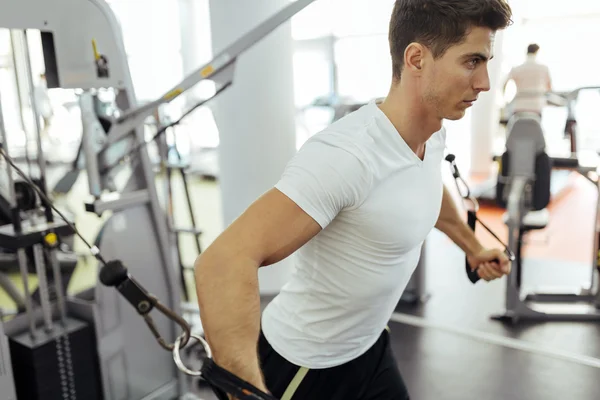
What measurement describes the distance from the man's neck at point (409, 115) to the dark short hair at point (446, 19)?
97mm

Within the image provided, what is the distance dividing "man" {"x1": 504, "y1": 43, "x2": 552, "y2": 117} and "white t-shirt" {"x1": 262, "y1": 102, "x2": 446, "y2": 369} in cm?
286

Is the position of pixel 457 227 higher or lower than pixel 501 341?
higher

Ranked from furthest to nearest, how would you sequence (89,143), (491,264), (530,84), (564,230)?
(564,230), (530,84), (89,143), (491,264)

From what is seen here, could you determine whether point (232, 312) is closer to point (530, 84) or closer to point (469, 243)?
point (469, 243)

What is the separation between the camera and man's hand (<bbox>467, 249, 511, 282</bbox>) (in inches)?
54.6

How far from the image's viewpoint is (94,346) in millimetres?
1991

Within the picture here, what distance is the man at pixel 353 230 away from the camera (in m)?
0.83

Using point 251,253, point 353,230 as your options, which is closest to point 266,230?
point 251,253

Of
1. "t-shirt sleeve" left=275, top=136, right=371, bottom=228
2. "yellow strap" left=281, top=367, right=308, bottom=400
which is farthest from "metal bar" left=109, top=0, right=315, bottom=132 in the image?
"yellow strap" left=281, top=367, right=308, bottom=400

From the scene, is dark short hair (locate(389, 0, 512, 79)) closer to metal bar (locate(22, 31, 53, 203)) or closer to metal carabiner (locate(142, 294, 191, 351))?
Answer: metal carabiner (locate(142, 294, 191, 351))

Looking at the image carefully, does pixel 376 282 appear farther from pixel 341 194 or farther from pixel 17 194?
pixel 17 194

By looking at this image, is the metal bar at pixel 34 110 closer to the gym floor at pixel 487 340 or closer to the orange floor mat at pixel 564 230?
the gym floor at pixel 487 340

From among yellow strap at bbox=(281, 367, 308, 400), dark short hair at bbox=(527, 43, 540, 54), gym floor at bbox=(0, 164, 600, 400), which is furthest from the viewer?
dark short hair at bbox=(527, 43, 540, 54)

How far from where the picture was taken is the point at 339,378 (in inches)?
47.6
